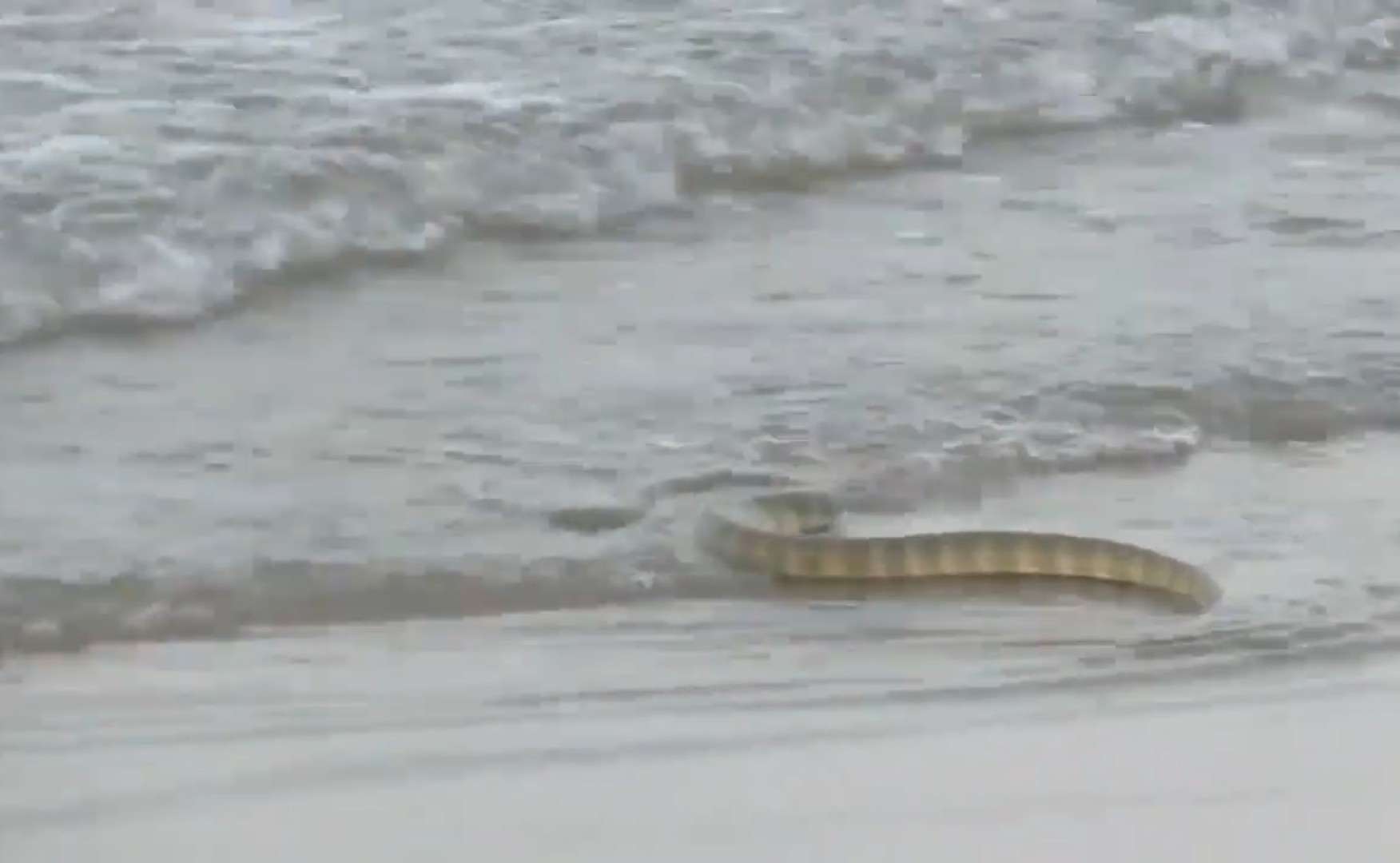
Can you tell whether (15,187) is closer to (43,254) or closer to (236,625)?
(43,254)

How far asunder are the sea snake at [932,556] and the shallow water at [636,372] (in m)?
0.08

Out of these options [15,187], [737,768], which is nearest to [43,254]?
[15,187]

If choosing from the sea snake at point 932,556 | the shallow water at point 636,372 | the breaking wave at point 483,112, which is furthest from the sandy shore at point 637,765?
the breaking wave at point 483,112

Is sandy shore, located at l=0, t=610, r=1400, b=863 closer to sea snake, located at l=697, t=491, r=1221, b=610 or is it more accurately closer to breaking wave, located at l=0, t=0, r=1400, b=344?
sea snake, located at l=697, t=491, r=1221, b=610

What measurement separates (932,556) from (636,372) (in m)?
1.17

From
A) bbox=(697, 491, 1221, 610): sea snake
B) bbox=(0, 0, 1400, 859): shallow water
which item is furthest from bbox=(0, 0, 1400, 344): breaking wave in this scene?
bbox=(697, 491, 1221, 610): sea snake

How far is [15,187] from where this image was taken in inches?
282

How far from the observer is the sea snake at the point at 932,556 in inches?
211

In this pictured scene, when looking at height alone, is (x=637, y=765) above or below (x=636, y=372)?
below

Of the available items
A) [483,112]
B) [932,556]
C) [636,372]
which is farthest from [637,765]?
[483,112]

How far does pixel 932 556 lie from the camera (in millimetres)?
5383

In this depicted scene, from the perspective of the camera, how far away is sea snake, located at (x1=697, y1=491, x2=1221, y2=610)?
535 centimetres

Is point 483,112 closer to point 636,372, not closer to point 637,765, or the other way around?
point 636,372

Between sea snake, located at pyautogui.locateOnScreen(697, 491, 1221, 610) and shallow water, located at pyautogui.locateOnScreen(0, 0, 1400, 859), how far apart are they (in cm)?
8
